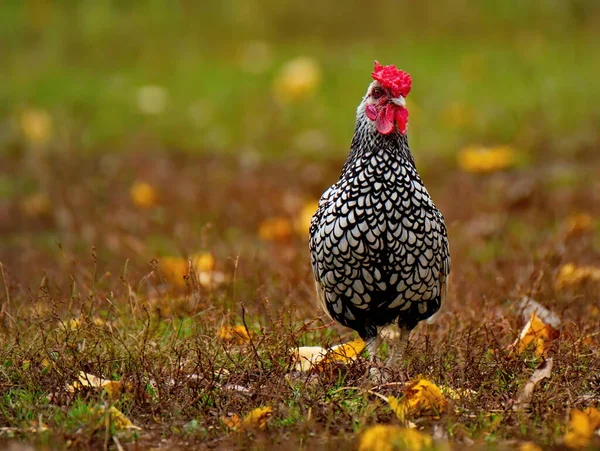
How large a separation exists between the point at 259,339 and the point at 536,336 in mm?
1230

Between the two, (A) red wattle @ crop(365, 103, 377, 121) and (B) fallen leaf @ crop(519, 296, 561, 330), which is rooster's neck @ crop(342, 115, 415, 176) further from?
(B) fallen leaf @ crop(519, 296, 561, 330)

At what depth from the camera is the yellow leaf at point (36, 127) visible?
1013 centimetres

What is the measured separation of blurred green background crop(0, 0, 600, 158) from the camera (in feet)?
33.3

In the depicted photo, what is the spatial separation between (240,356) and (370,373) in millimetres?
551

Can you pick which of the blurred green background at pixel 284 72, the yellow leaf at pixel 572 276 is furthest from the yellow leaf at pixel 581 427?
the blurred green background at pixel 284 72

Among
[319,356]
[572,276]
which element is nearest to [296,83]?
[572,276]

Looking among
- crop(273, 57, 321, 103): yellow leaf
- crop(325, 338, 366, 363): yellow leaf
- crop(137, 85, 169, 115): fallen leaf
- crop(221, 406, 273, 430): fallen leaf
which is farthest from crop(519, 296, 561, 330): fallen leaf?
crop(137, 85, 169, 115): fallen leaf

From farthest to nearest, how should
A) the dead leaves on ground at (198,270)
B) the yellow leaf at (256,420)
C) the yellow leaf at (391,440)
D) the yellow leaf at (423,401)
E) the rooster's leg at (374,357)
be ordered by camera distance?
1. the dead leaves on ground at (198,270)
2. the rooster's leg at (374,357)
3. the yellow leaf at (423,401)
4. the yellow leaf at (256,420)
5. the yellow leaf at (391,440)

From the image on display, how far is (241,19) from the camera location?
43.5 ft

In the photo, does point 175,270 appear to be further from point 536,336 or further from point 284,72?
point 284,72

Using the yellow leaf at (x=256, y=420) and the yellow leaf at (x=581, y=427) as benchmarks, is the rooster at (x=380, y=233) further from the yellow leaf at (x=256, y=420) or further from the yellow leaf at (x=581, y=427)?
the yellow leaf at (x=581, y=427)

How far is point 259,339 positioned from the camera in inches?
158

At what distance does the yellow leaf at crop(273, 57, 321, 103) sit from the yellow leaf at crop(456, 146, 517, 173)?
101 inches

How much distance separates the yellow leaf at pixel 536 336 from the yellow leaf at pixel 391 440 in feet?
3.97
